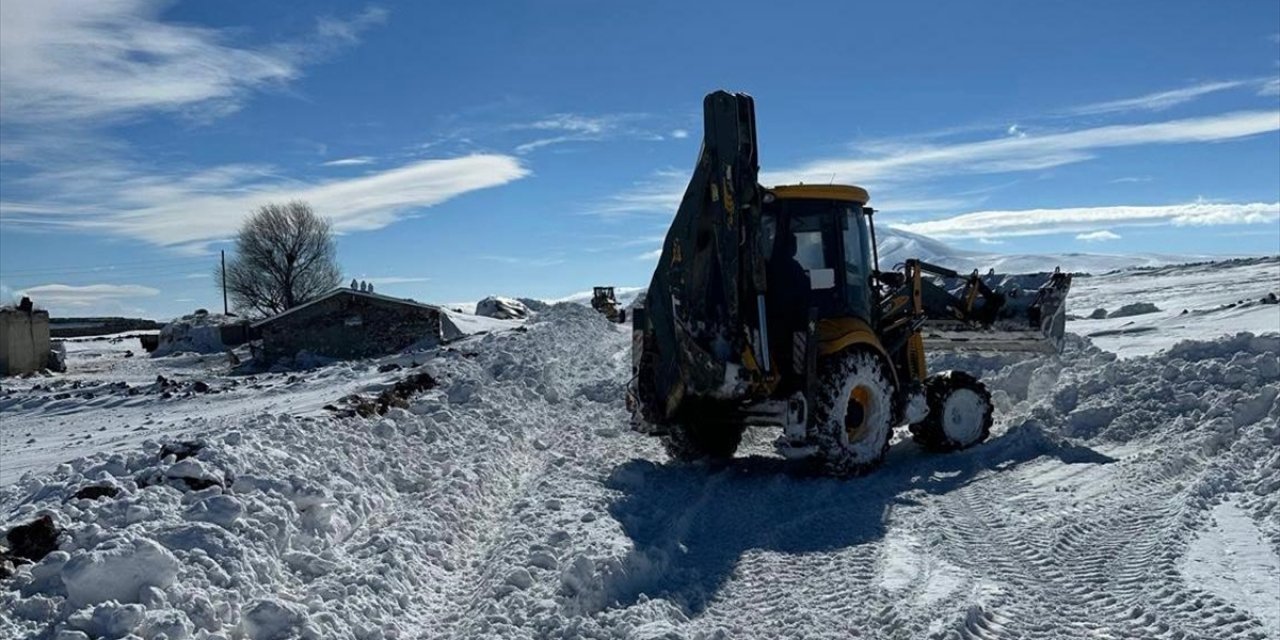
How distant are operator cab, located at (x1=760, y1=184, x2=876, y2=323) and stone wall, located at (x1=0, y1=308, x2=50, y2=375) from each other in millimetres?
36998

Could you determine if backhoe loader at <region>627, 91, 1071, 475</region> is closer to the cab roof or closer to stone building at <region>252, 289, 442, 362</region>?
the cab roof

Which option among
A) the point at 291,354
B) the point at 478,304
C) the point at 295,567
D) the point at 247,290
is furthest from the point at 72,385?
the point at 247,290

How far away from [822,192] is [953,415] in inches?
110

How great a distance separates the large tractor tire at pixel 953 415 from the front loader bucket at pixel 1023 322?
150 cm

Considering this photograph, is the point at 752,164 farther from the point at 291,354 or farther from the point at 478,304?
the point at 478,304

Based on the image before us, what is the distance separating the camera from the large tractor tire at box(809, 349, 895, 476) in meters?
9.48

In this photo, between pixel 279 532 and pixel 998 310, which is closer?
pixel 279 532

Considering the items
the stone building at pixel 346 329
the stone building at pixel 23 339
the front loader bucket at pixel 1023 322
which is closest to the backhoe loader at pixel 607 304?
the stone building at pixel 346 329

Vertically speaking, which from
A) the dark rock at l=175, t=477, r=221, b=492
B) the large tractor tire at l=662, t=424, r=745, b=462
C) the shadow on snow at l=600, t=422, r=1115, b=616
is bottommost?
the shadow on snow at l=600, t=422, r=1115, b=616

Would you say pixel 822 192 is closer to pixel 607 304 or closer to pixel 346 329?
pixel 346 329

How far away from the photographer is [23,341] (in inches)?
1535

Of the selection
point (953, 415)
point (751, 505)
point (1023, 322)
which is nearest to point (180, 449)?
point (751, 505)

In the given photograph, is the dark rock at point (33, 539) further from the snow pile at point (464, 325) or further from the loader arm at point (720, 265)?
the snow pile at point (464, 325)

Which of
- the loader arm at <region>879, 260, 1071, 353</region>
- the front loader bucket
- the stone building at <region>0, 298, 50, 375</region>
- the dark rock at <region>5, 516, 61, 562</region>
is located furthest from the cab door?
the stone building at <region>0, 298, 50, 375</region>
